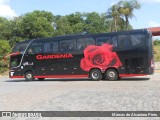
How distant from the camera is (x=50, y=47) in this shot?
83.9ft

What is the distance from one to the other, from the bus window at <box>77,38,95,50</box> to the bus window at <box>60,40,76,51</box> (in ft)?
1.15

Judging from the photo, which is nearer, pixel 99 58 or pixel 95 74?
pixel 99 58

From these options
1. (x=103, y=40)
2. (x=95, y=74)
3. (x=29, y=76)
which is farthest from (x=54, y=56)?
(x=103, y=40)

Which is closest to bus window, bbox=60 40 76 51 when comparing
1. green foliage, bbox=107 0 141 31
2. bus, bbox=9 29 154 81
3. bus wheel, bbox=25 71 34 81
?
bus, bbox=9 29 154 81

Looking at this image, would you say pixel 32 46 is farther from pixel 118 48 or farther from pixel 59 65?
pixel 118 48

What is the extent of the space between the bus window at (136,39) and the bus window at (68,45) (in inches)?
159

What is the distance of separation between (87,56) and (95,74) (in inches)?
50.1

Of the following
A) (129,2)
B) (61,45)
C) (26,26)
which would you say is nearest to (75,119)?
(61,45)

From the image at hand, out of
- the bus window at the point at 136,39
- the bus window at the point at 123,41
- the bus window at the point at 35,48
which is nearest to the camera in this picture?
the bus window at the point at 136,39

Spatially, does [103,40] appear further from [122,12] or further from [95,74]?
[122,12]

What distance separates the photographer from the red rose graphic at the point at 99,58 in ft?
77.0

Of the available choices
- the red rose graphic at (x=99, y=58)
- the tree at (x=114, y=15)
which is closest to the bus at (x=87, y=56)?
the red rose graphic at (x=99, y=58)

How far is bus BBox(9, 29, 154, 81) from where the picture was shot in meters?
22.6

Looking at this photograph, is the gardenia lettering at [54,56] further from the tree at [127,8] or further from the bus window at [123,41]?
the tree at [127,8]
